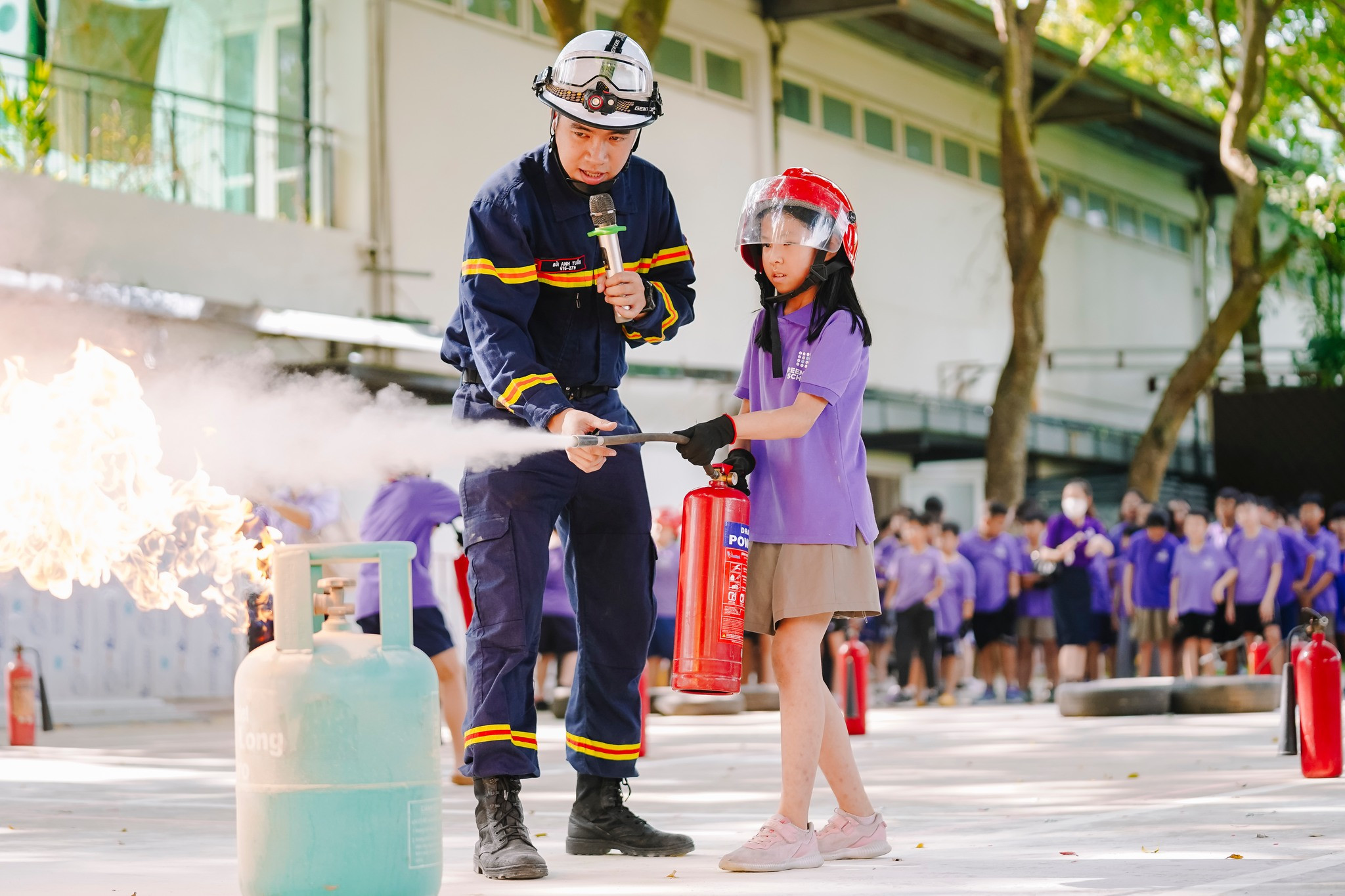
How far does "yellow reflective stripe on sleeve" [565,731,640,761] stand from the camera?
209 inches

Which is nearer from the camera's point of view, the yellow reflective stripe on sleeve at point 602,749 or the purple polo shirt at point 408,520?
the yellow reflective stripe on sleeve at point 602,749

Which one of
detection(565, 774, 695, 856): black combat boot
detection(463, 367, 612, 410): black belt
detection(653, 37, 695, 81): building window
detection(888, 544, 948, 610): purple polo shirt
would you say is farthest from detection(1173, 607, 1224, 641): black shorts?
detection(463, 367, 612, 410): black belt

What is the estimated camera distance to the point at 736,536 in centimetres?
502

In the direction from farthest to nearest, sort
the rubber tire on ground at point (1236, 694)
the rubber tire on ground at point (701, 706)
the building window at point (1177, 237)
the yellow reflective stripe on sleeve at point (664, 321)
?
the building window at point (1177, 237), the rubber tire on ground at point (701, 706), the rubber tire on ground at point (1236, 694), the yellow reflective stripe on sleeve at point (664, 321)

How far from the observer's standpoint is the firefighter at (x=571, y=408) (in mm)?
5051

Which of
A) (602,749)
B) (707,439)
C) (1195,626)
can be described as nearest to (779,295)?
(707,439)

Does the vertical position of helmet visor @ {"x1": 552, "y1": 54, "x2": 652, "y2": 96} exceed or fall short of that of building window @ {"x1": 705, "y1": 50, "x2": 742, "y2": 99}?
it falls short

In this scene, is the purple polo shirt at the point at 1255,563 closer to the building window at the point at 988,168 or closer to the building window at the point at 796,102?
the building window at the point at 796,102

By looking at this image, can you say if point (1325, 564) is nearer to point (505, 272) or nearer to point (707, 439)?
point (707, 439)

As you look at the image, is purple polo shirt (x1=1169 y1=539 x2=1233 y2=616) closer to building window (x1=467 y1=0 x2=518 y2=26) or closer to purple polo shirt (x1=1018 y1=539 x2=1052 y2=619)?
purple polo shirt (x1=1018 y1=539 x2=1052 y2=619)

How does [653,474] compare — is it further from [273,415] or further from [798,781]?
[798,781]

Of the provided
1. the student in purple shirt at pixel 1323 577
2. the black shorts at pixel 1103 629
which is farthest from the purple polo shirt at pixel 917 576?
the student in purple shirt at pixel 1323 577

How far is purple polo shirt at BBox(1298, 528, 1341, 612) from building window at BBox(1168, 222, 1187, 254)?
65.0ft

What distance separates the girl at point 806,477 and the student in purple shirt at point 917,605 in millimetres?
10716
